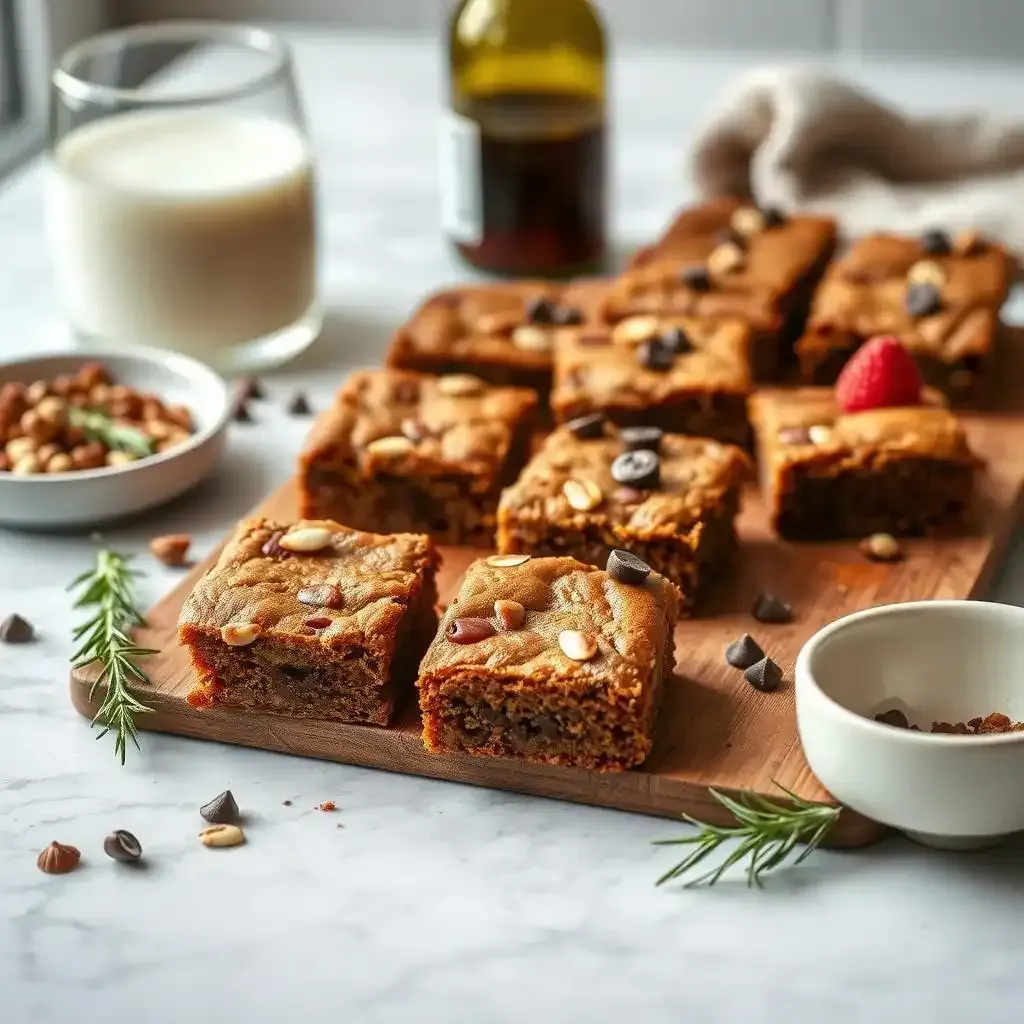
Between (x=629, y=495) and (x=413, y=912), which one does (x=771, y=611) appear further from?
(x=413, y=912)

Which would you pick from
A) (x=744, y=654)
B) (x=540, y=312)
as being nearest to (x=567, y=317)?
(x=540, y=312)

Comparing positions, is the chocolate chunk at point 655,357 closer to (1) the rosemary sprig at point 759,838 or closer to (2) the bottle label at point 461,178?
(2) the bottle label at point 461,178

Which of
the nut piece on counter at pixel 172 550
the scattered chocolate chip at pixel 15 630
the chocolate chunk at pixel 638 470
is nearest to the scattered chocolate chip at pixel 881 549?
the chocolate chunk at pixel 638 470

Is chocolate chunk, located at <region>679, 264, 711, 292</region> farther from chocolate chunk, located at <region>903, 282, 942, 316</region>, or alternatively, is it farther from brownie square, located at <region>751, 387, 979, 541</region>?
brownie square, located at <region>751, 387, 979, 541</region>

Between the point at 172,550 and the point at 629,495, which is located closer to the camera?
the point at 629,495

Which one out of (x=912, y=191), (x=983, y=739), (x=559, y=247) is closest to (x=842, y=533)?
(x=983, y=739)

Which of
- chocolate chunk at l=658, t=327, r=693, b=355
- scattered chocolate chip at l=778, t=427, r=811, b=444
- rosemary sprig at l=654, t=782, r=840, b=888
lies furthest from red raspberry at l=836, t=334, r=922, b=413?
rosemary sprig at l=654, t=782, r=840, b=888

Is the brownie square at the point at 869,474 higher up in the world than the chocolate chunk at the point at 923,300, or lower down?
lower down
